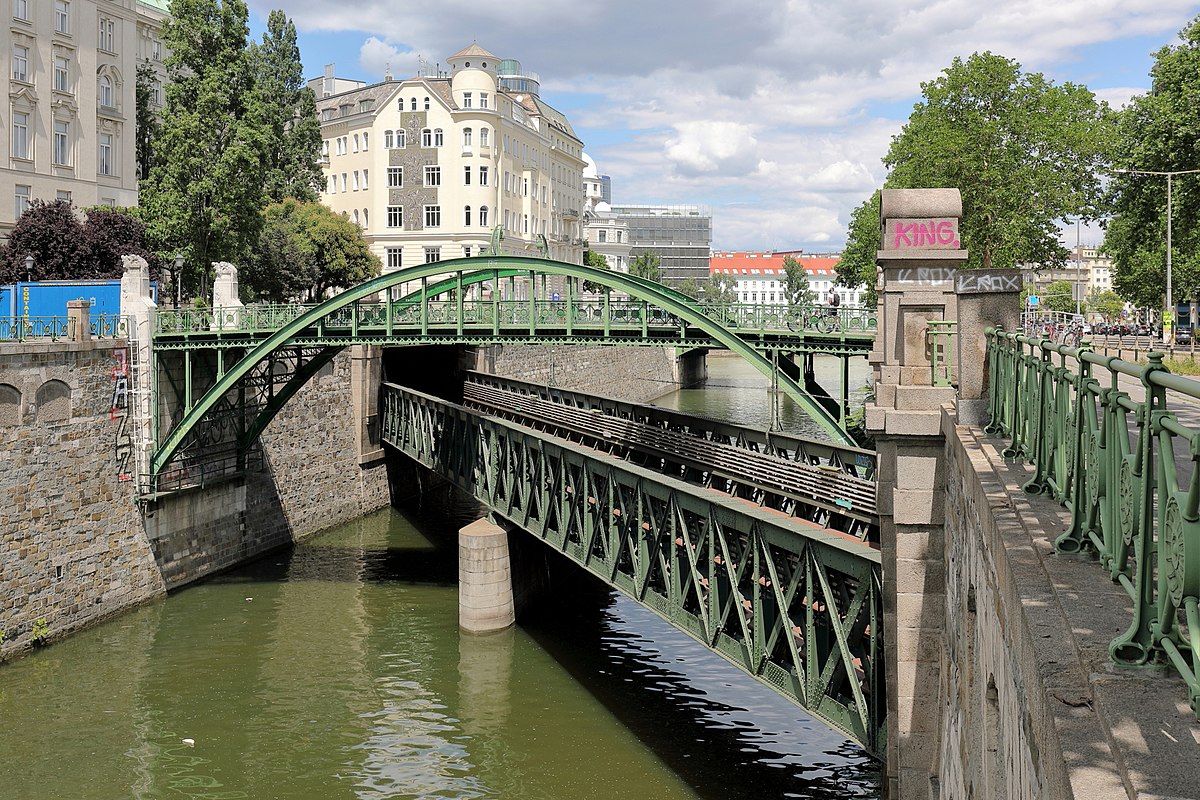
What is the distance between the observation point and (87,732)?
20656 mm

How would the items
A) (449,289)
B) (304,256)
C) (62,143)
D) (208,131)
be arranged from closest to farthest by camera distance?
(449,289) < (208,131) < (62,143) < (304,256)

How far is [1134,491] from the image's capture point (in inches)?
171

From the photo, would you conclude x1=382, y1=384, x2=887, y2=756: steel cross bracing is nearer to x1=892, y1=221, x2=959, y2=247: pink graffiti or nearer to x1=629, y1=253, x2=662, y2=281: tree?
x1=892, y1=221, x2=959, y2=247: pink graffiti

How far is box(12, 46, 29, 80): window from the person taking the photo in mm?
47781

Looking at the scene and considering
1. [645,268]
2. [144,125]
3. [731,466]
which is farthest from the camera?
[645,268]

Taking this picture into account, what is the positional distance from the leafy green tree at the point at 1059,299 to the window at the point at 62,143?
9130 cm

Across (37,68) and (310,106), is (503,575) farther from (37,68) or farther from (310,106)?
(310,106)

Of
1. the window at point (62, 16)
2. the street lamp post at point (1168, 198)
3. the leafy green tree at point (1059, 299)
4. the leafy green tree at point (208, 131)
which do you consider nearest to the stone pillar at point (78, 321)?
the leafy green tree at point (208, 131)

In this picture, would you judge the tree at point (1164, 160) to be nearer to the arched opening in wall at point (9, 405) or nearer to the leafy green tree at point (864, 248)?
the leafy green tree at point (864, 248)

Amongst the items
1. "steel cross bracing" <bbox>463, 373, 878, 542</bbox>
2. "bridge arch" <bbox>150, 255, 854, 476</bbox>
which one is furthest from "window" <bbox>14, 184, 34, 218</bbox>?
"steel cross bracing" <bbox>463, 373, 878, 542</bbox>

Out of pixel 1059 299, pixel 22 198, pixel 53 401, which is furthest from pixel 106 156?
pixel 1059 299

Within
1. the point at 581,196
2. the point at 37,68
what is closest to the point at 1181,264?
the point at 37,68

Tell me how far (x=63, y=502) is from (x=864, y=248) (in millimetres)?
56940

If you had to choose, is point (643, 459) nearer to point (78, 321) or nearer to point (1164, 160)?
point (78, 321)
